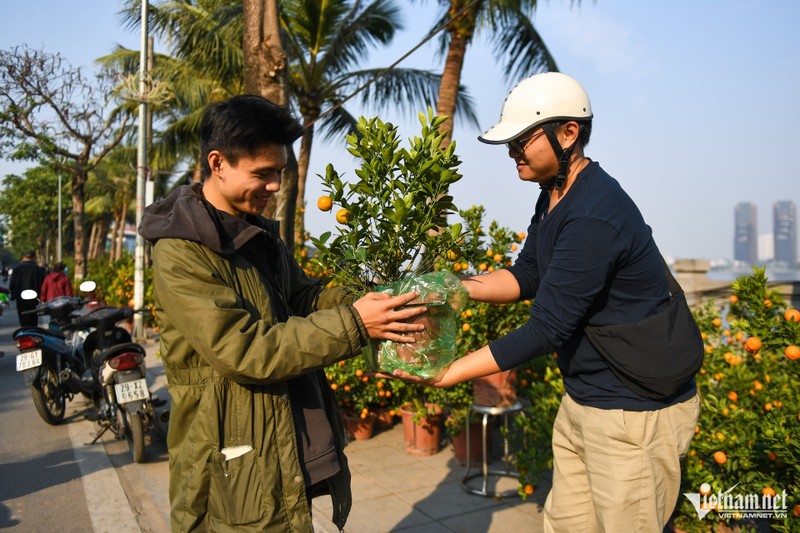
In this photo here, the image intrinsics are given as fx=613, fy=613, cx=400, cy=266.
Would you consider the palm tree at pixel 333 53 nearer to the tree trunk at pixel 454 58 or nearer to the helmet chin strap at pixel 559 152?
Answer: the tree trunk at pixel 454 58

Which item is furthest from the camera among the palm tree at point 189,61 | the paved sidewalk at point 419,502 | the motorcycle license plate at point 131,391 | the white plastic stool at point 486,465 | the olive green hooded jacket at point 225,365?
the palm tree at point 189,61

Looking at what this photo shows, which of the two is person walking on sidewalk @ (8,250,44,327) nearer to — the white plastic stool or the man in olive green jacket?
the white plastic stool

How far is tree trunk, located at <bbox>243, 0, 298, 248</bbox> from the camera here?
5555 mm

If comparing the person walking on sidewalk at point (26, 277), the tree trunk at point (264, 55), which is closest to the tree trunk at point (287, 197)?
the tree trunk at point (264, 55)

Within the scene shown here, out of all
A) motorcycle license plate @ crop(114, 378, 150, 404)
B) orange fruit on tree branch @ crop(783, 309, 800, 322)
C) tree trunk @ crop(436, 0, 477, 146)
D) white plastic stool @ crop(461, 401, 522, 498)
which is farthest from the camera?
tree trunk @ crop(436, 0, 477, 146)

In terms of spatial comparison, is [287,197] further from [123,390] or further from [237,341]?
[237,341]

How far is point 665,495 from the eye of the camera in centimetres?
222

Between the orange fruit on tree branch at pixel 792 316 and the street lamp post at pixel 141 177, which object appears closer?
the orange fruit on tree branch at pixel 792 316

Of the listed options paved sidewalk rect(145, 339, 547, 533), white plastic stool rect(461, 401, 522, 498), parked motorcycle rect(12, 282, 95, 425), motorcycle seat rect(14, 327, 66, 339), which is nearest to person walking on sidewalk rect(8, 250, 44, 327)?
motorcycle seat rect(14, 327, 66, 339)

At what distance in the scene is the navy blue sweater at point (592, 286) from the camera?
1994 millimetres

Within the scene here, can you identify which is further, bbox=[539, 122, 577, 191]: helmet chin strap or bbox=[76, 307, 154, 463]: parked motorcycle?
bbox=[76, 307, 154, 463]: parked motorcycle

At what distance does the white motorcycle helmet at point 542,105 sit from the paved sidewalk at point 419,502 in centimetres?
286

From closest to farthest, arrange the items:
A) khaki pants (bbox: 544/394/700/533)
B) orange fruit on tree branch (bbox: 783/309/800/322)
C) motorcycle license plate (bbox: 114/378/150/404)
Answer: khaki pants (bbox: 544/394/700/533)
orange fruit on tree branch (bbox: 783/309/800/322)
motorcycle license plate (bbox: 114/378/150/404)

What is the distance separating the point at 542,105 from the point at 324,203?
84 cm
